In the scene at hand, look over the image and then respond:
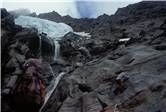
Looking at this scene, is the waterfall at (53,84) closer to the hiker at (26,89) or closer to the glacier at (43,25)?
the hiker at (26,89)

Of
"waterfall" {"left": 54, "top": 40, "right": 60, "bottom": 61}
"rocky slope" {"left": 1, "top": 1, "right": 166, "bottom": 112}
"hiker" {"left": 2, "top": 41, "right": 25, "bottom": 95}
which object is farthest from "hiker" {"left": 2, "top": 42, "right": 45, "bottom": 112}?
"waterfall" {"left": 54, "top": 40, "right": 60, "bottom": 61}

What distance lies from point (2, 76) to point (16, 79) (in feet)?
6.76

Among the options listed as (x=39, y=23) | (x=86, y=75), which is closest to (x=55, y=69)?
(x=86, y=75)

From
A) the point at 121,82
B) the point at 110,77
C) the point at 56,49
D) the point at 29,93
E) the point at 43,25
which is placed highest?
the point at 43,25

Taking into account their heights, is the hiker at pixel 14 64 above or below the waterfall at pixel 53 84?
above

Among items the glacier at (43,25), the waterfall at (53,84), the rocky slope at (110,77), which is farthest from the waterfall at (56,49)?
the glacier at (43,25)

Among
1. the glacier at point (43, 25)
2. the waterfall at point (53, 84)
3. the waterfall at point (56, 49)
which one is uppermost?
the glacier at point (43, 25)

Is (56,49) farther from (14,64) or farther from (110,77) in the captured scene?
(110,77)

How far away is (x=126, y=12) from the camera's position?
256ft

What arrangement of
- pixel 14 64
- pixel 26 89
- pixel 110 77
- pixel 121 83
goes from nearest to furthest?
pixel 26 89, pixel 121 83, pixel 110 77, pixel 14 64

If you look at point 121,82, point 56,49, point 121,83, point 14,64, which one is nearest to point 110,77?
point 121,82

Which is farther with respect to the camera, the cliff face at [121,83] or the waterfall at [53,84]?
the waterfall at [53,84]

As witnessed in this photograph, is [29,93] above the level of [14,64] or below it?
below

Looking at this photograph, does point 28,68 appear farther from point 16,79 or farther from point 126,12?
point 126,12
